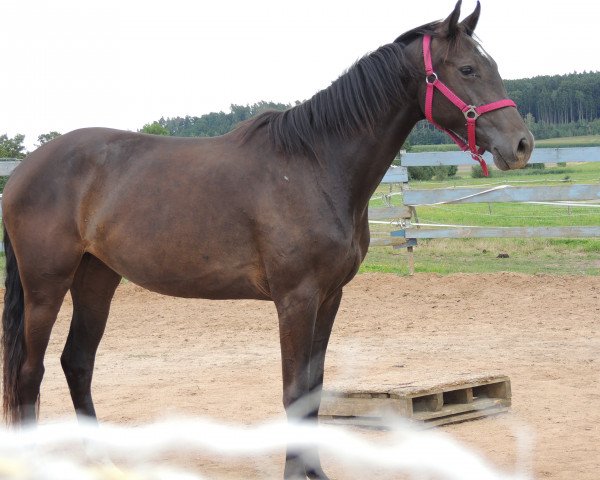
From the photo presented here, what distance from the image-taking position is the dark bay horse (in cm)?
416

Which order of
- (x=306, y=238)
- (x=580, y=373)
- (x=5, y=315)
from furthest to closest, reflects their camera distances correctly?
(x=580, y=373) → (x=5, y=315) → (x=306, y=238)

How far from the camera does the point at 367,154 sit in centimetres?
436

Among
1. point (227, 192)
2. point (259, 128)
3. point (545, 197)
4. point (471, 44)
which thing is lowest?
point (545, 197)

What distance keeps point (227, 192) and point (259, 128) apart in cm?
44

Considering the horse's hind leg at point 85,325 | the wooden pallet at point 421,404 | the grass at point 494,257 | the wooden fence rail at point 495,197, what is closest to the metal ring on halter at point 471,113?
the wooden pallet at point 421,404

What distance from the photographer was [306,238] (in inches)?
162

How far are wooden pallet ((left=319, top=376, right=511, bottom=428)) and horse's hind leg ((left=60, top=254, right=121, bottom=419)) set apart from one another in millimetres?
1609

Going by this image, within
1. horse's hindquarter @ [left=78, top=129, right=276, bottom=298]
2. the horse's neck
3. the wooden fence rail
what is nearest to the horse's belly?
horse's hindquarter @ [left=78, top=129, right=276, bottom=298]

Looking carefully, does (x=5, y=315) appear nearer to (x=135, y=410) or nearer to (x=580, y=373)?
(x=135, y=410)

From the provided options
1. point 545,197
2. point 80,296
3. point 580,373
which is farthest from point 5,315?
point 545,197

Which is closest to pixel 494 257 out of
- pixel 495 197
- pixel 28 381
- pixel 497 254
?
pixel 497 254

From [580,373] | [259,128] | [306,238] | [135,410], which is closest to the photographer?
[306,238]

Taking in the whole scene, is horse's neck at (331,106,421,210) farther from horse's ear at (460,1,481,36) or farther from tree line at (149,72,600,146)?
tree line at (149,72,600,146)

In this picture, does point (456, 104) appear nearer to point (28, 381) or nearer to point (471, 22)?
point (471, 22)
